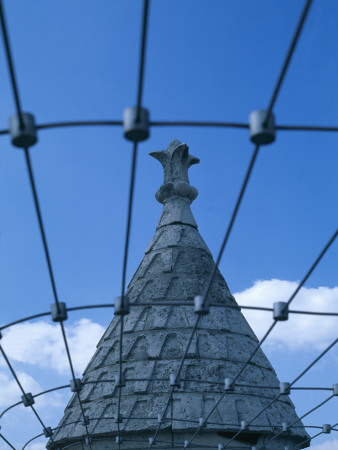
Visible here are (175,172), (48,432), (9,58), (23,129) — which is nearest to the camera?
(9,58)

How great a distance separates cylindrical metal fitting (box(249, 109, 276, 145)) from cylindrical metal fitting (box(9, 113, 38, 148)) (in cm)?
153

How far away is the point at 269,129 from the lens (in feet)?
13.2

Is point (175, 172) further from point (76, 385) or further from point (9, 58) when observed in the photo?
point (9, 58)

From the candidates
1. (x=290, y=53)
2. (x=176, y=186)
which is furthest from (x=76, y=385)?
(x=176, y=186)

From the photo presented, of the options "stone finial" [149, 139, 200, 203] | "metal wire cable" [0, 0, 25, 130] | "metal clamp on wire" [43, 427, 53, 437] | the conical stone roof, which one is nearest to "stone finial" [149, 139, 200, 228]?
"stone finial" [149, 139, 200, 203]

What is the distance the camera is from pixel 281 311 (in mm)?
6398

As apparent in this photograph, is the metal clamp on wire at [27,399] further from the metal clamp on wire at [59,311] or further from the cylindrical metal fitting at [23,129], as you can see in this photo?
the cylindrical metal fitting at [23,129]

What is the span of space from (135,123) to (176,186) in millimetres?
11554

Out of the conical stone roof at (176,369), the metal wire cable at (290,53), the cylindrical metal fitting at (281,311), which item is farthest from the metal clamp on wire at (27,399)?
the metal wire cable at (290,53)

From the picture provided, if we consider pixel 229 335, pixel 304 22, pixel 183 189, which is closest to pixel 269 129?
pixel 304 22

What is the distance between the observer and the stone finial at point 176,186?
1538 cm

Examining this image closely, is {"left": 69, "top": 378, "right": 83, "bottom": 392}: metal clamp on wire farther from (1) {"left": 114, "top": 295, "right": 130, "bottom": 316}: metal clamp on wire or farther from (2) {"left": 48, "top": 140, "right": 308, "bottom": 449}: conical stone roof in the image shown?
(1) {"left": 114, "top": 295, "right": 130, "bottom": 316}: metal clamp on wire

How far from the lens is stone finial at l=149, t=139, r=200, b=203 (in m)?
15.6

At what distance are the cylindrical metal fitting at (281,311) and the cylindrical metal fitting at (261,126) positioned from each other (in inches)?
111
